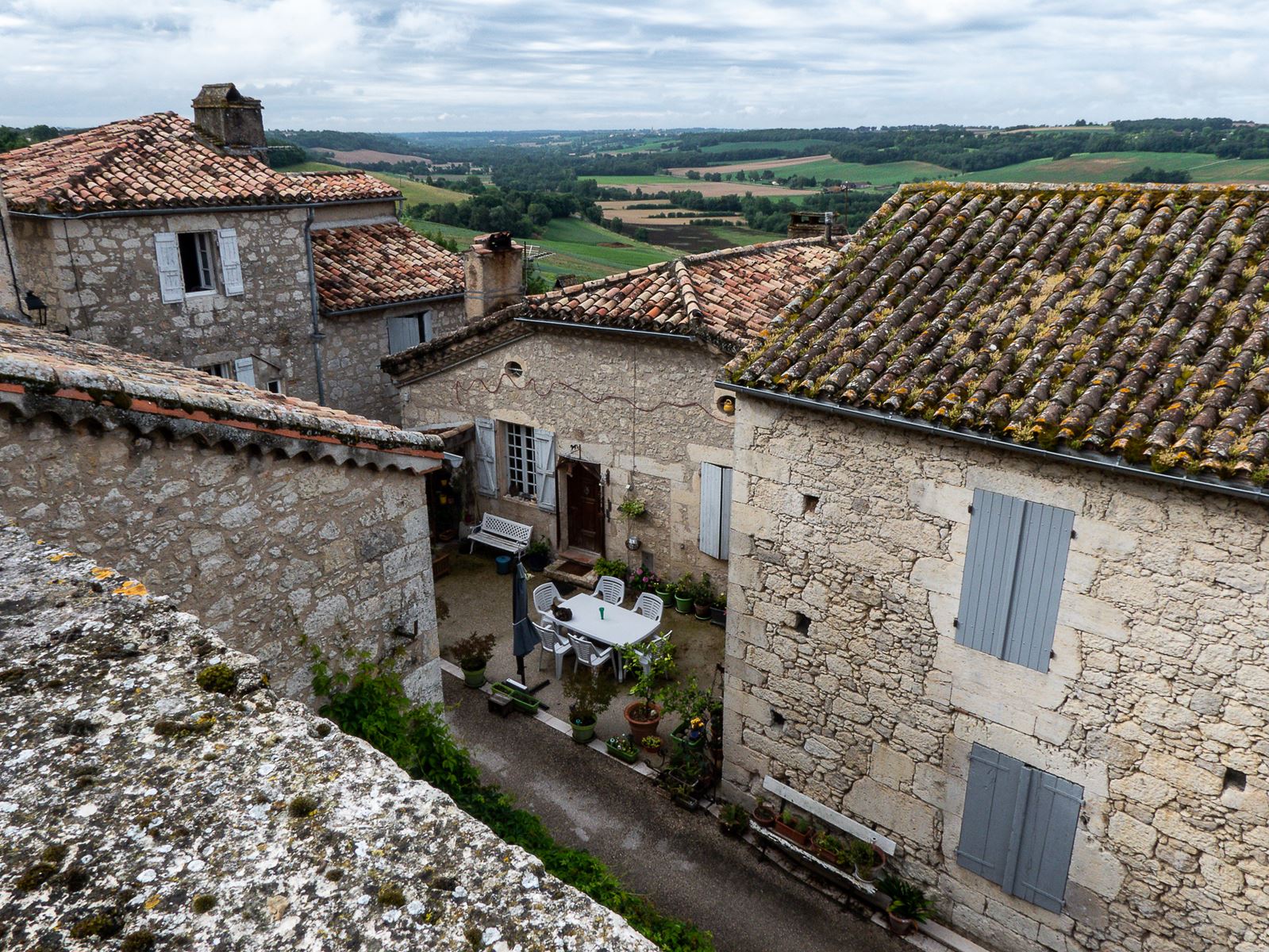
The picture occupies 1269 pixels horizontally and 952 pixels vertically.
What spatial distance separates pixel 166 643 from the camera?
272 centimetres

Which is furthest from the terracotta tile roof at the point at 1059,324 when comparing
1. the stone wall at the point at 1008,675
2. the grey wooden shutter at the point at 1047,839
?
the grey wooden shutter at the point at 1047,839

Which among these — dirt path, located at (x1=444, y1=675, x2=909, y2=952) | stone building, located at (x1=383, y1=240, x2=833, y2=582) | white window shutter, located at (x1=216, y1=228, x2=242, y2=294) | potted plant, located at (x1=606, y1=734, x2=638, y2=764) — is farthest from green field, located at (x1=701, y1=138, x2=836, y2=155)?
dirt path, located at (x1=444, y1=675, x2=909, y2=952)

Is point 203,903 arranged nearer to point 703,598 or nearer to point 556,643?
point 556,643

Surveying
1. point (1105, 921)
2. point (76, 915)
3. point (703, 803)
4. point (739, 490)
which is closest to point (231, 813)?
point (76, 915)

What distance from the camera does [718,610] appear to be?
13.3 metres

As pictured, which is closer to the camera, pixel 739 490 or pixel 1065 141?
pixel 739 490

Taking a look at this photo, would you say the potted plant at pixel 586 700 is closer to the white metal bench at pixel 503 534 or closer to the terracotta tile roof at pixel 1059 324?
the white metal bench at pixel 503 534

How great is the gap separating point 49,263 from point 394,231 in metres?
7.71

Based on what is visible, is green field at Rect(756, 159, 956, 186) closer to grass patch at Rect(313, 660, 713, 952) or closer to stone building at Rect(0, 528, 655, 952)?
grass patch at Rect(313, 660, 713, 952)

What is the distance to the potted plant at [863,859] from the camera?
26.4 ft

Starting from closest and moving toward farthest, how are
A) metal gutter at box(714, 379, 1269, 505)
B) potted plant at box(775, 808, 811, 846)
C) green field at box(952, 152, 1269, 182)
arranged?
metal gutter at box(714, 379, 1269, 505), potted plant at box(775, 808, 811, 846), green field at box(952, 152, 1269, 182)

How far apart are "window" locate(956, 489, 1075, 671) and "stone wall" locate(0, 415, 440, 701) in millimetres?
4423

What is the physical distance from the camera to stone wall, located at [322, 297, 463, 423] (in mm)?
15766

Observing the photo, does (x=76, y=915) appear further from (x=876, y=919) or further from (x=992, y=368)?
(x=876, y=919)
